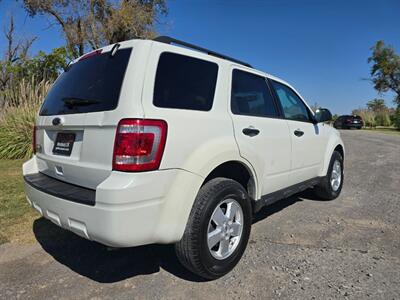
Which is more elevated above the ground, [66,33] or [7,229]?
Answer: [66,33]

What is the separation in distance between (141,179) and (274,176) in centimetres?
179

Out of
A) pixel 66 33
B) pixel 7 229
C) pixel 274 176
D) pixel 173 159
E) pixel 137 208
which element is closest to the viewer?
pixel 137 208

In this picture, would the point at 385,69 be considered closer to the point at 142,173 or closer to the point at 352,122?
the point at 352,122

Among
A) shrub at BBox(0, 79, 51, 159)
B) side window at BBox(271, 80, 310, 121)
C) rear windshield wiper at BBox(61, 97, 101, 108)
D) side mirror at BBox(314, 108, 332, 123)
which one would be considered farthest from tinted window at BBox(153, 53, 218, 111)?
shrub at BBox(0, 79, 51, 159)

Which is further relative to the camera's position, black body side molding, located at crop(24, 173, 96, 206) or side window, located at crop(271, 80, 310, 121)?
side window, located at crop(271, 80, 310, 121)

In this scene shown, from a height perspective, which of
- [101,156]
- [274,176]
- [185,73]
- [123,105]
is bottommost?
[274,176]

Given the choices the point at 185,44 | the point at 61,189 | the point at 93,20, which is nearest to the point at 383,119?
the point at 93,20

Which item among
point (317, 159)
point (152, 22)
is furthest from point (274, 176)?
point (152, 22)

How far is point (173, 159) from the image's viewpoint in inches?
83.9

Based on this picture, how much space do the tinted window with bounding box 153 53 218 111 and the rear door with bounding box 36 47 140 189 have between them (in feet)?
0.78

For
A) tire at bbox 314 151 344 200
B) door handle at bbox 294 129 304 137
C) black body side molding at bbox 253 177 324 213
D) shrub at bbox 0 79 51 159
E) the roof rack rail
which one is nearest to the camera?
the roof rack rail

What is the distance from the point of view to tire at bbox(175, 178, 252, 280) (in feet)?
7.55

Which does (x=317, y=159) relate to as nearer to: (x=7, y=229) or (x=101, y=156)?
(x=101, y=156)

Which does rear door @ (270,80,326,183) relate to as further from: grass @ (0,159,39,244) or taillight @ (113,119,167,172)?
grass @ (0,159,39,244)
